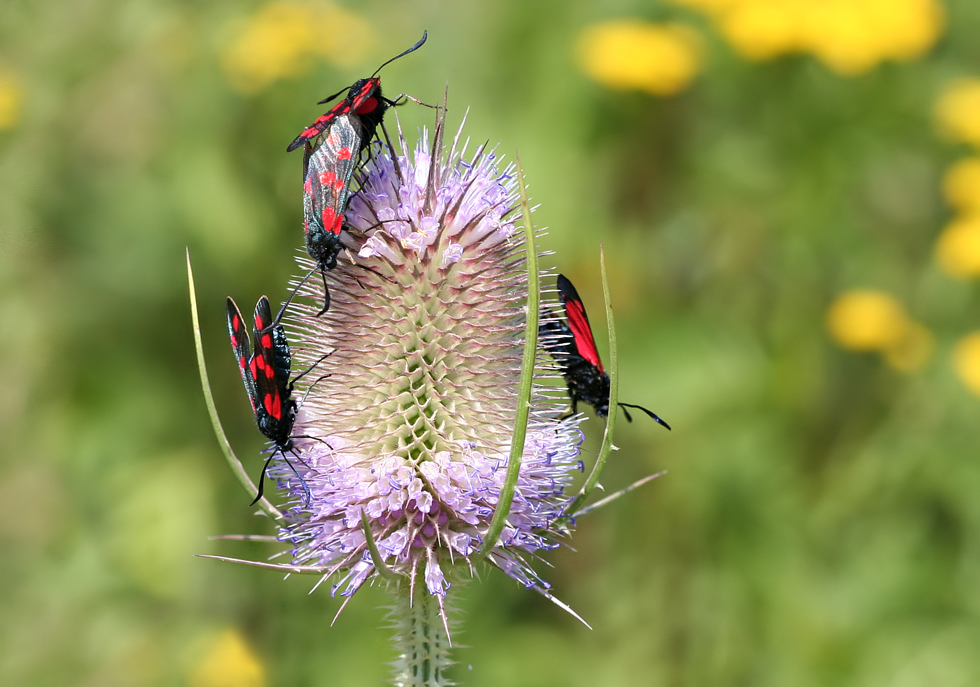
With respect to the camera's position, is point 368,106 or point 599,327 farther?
point 599,327

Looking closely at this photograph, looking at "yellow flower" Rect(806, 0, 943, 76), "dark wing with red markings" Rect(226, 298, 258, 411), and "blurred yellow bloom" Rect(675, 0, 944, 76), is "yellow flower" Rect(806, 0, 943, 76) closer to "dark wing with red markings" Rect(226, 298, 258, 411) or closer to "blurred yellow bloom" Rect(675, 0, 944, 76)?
"blurred yellow bloom" Rect(675, 0, 944, 76)

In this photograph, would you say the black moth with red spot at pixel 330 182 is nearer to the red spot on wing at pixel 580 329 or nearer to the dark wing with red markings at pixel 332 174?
the dark wing with red markings at pixel 332 174

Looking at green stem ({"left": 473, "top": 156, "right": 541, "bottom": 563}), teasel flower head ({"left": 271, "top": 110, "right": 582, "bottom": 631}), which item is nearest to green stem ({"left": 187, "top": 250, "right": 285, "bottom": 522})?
teasel flower head ({"left": 271, "top": 110, "right": 582, "bottom": 631})

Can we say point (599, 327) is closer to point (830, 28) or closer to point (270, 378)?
point (830, 28)

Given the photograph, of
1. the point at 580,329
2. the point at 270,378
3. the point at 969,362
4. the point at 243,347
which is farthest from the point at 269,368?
the point at 969,362

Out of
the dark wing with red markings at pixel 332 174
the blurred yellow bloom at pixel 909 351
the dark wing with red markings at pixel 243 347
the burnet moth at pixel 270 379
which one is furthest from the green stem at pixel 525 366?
the blurred yellow bloom at pixel 909 351

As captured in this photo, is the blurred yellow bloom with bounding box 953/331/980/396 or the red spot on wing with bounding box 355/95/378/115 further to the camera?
the blurred yellow bloom with bounding box 953/331/980/396
